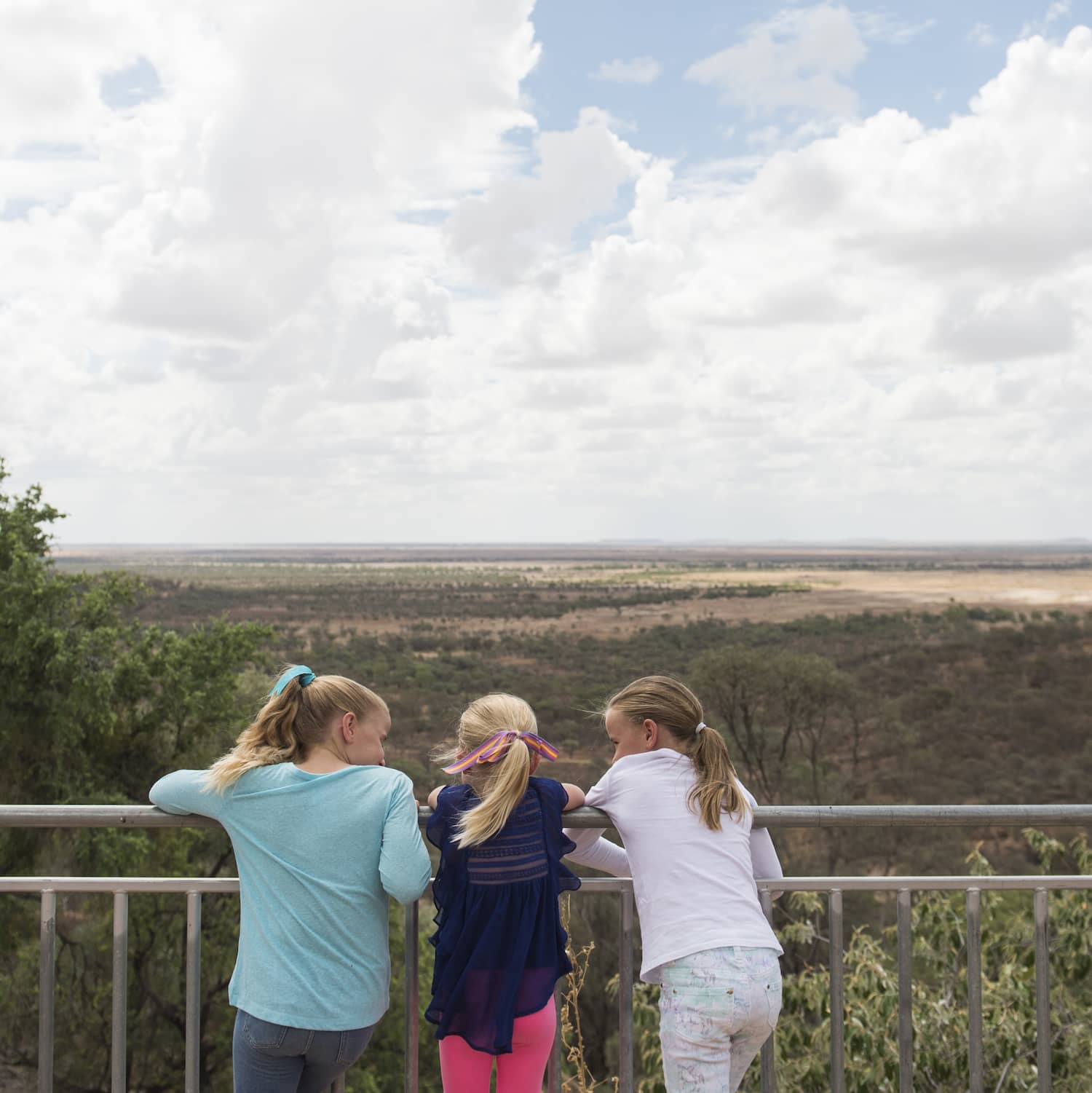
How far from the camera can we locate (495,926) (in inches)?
95.5

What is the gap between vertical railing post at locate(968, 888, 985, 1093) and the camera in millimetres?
2693

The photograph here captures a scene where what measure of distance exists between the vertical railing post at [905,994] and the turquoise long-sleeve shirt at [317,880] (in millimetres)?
1249

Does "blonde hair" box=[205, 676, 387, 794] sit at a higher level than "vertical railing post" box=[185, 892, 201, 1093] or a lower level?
higher

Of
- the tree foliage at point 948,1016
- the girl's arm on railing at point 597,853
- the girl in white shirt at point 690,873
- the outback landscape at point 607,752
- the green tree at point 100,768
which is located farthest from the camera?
the green tree at point 100,768

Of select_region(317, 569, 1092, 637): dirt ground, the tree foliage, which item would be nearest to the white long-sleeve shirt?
the tree foliage

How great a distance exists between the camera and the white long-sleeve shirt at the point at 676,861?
8.34 feet

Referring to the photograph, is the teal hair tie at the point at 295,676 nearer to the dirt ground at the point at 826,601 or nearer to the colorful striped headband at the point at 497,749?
the colorful striped headband at the point at 497,749

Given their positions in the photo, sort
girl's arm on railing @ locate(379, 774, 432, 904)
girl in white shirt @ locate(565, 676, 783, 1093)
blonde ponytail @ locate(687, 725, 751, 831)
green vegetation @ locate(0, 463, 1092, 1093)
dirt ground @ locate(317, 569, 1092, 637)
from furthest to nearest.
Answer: dirt ground @ locate(317, 569, 1092, 637) < green vegetation @ locate(0, 463, 1092, 1093) < blonde ponytail @ locate(687, 725, 751, 831) < girl in white shirt @ locate(565, 676, 783, 1093) < girl's arm on railing @ locate(379, 774, 432, 904)

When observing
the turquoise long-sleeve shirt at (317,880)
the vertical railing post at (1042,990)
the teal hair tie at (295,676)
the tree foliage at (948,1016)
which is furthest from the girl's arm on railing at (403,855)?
the tree foliage at (948,1016)

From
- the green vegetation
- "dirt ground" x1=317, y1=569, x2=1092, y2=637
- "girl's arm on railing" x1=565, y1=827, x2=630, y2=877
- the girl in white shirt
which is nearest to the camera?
the girl in white shirt

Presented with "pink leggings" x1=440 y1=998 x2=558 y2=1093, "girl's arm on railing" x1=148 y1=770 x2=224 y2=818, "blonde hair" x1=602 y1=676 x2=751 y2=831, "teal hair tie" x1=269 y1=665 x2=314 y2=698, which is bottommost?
"pink leggings" x1=440 y1=998 x2=558 y2=1093

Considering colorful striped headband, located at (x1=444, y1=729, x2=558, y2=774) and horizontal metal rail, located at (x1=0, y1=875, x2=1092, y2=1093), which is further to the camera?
horizontal metal rail, located at (x1=0, y1=875, x2=1092, y2=1093)

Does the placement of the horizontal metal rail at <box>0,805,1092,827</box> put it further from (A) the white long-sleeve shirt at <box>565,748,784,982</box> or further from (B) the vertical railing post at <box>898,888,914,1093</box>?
(B) the vertical railing post at <box>898,888,914,1093</box>

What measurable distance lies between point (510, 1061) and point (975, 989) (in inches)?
49.5
